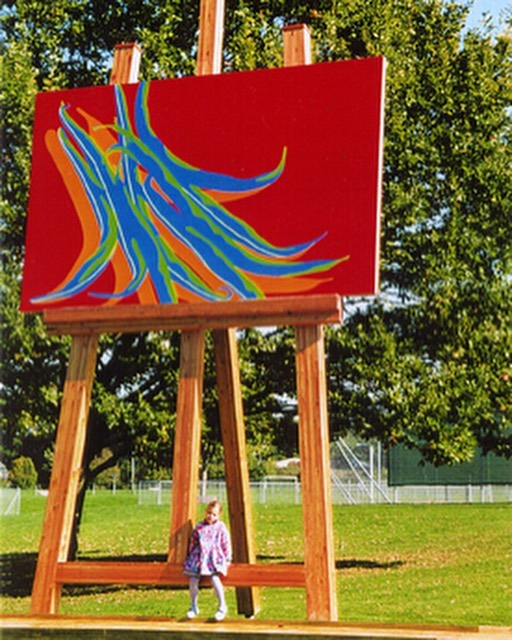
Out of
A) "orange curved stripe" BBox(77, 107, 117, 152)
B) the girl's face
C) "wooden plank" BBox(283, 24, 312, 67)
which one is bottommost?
the girl's face

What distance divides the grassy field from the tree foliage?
2.23 metres

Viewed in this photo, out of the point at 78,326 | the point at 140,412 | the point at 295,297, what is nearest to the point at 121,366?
the point at 140,412

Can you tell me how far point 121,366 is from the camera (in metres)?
16.6

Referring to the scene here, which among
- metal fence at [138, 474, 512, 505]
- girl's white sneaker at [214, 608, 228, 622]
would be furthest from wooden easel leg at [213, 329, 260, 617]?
metal fence at [138, 474, 512, 505]

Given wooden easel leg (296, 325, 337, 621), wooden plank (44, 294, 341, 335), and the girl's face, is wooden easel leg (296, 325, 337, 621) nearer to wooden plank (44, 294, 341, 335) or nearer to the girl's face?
wooden plank (44, 294, 341, 335)

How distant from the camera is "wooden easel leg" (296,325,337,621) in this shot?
793 centimetres

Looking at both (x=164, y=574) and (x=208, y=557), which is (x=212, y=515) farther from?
(x=164, y=574)

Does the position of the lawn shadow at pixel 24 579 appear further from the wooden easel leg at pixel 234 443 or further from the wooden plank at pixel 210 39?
the wooden plank at pixel 210 39

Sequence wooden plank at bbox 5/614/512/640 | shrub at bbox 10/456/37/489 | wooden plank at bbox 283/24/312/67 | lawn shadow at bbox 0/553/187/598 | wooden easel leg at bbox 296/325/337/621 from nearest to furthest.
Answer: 1. wooden plank at bbox 5/614/512/640
2. wooden easel leg at bbox 296/325/337/621
3. wooden plank at bbox 283/24/312/67
4. lawn shadow at bbox 0/553/187/598
5. shrub at bbox 10/456/37/489

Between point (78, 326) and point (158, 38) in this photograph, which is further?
point (158, 38)

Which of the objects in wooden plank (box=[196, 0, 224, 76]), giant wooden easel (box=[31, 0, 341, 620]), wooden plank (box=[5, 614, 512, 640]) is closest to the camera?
wooden plank (box=[5, 614, 512, 640])

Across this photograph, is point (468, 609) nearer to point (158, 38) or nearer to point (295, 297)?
point (295, 297)

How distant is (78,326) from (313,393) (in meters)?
2.25

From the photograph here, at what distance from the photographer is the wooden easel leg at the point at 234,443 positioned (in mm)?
9625
